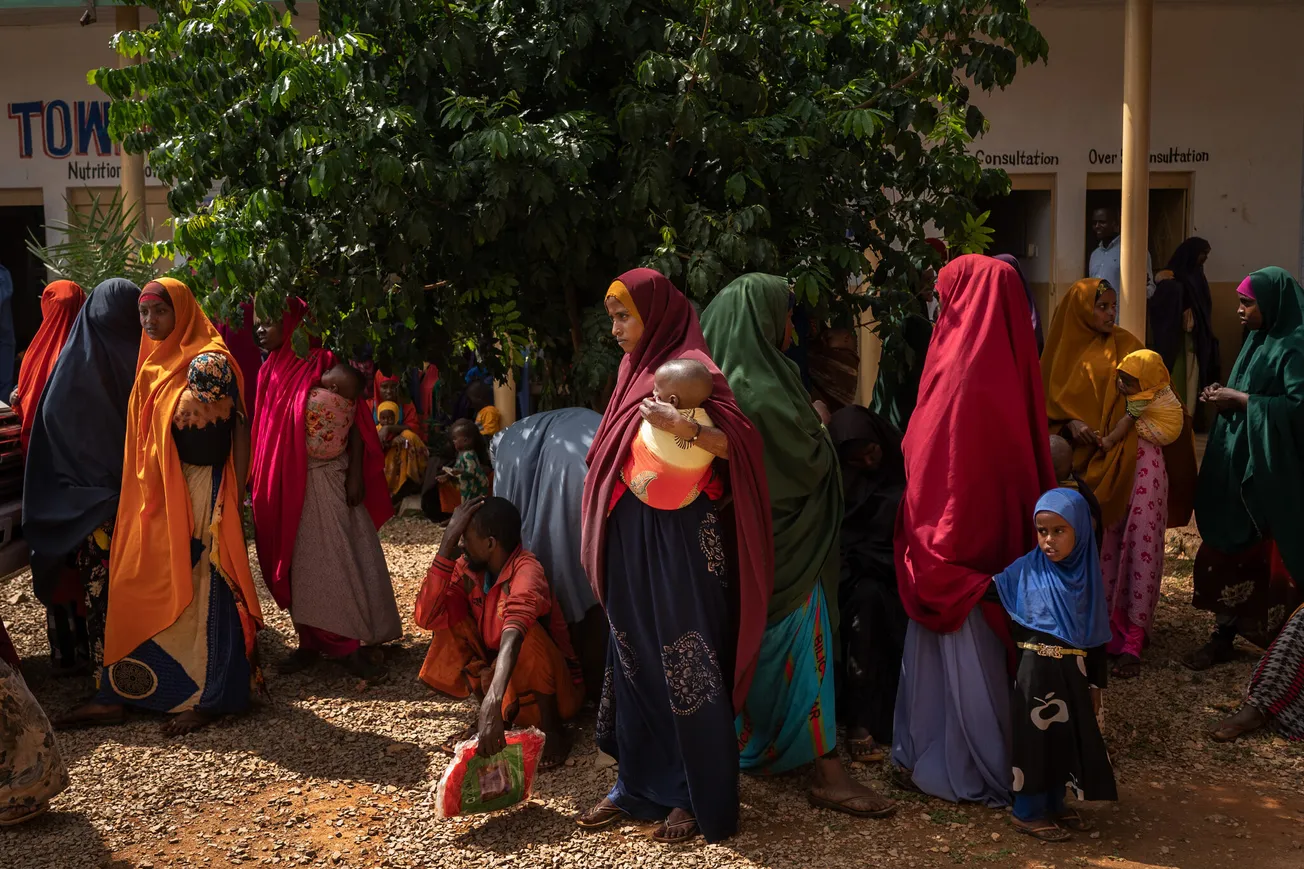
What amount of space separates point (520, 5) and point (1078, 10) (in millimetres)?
6848

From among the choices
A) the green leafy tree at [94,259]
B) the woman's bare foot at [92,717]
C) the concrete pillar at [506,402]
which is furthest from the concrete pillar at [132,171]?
the woman's bare foot at [92,717]

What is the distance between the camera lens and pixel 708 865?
358 cm

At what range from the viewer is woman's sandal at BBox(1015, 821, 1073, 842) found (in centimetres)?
373

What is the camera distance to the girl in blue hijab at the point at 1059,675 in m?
3.71

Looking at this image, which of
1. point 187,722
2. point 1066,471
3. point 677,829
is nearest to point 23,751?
point 187,722

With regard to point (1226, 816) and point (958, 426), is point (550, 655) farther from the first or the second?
point (1226, 816)

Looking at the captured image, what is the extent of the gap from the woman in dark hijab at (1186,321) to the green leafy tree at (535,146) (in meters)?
5.12

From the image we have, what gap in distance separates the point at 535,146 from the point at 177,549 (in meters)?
2.13

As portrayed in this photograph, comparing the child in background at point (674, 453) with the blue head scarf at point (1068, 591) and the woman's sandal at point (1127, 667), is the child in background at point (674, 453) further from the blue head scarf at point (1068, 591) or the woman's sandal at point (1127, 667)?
the woman's sandal at point (1127, 667)

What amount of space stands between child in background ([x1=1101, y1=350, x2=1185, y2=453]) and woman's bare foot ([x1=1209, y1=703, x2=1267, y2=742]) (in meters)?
1.24

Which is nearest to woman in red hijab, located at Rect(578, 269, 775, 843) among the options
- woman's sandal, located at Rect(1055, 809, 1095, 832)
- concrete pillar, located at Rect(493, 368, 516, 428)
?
woman's sandal, located at Rect(1055, 809, 1095, 832)

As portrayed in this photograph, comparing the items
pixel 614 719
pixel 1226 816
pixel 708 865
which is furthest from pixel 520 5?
pixel 1226 816

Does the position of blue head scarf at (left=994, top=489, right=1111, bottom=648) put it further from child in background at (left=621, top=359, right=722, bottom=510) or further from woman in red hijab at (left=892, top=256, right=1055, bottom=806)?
child in background at (left=621, top=359, right=722, bottom=510)

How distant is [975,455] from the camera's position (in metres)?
3.97
